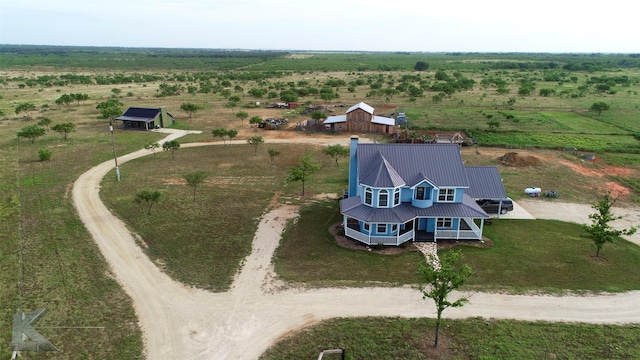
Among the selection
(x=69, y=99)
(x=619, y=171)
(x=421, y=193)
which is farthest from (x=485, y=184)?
(x=69, y=99)

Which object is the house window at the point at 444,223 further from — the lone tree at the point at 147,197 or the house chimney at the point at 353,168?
the lone tree at the point at 147,197

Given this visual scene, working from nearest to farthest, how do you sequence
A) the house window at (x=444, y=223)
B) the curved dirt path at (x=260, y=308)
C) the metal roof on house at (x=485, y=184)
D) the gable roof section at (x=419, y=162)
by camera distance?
the curved dirt path at (x=260, y=308)
the gable roof section at (x=419, y=162)
the house window at (x=444, y=223)
the metal roof on house at (x=485, y=184)

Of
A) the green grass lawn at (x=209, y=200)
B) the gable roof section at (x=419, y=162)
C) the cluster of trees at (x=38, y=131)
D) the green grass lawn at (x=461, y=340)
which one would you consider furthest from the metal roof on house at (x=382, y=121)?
the green grass lawn at (x=461, y=340)

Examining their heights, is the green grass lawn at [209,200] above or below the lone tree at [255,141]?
below

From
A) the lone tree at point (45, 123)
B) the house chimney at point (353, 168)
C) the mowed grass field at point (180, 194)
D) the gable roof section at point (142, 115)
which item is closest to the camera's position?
the mowed grass field at point (180, 194)

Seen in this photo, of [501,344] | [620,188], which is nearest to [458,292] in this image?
[501,344]

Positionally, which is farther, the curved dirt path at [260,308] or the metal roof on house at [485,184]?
the metal roof on house at [485,184]

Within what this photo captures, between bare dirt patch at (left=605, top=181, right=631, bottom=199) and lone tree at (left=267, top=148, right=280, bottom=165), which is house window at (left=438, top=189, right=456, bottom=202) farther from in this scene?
lone tree at (left=267, top=148, right=280, bottom=165)
